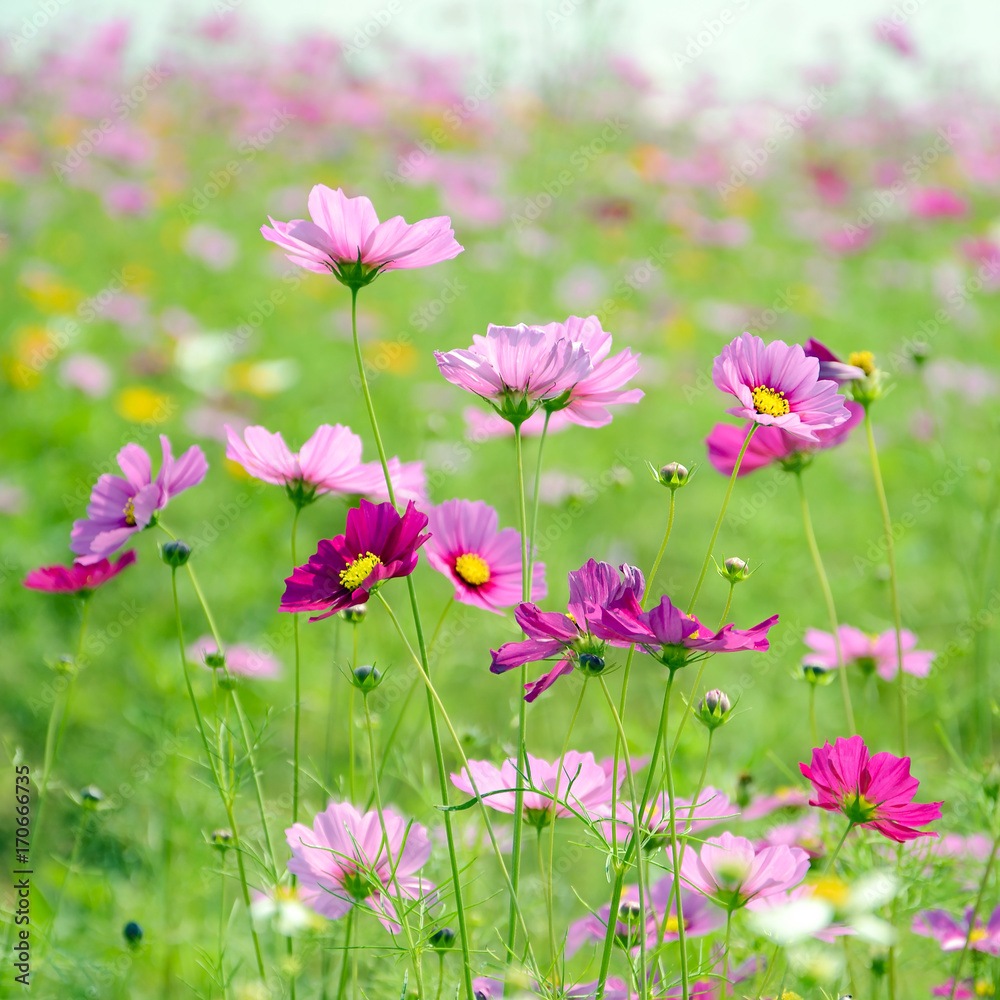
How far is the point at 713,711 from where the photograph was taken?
1.87ft

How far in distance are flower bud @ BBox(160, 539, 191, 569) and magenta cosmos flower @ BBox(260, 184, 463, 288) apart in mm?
198

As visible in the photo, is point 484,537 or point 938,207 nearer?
point 484,537

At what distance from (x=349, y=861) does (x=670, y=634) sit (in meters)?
0.26

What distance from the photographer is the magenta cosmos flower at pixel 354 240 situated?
1.88 feet

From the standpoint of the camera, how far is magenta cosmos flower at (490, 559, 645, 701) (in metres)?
0.51

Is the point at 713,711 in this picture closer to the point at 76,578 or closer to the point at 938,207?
the point at 76,578

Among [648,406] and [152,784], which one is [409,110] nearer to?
[648,406]

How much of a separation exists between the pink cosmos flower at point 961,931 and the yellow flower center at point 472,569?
0.43 m

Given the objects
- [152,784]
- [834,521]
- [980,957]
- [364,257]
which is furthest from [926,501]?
[364,257]

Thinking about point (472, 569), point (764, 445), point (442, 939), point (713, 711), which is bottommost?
point (442, 939)

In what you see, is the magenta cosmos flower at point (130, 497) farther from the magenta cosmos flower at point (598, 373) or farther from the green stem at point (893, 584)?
the green stem at point (893, 584)

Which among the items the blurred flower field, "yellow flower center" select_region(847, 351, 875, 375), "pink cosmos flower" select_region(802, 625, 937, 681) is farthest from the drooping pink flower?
"yellow flower center" select_region(847, 351, 875, 375)

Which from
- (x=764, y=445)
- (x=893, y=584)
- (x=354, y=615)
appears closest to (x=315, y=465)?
(x=354, y=615)

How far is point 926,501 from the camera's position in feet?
6.75
